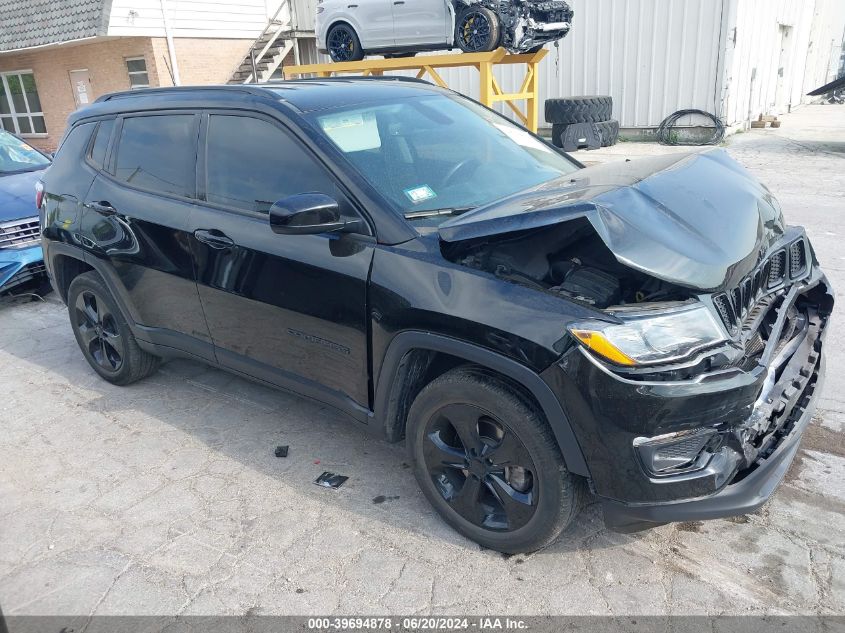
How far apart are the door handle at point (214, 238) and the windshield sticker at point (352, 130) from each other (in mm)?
759

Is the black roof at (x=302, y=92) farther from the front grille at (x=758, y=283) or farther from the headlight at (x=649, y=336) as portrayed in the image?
the front grille at (x=758, y=283)

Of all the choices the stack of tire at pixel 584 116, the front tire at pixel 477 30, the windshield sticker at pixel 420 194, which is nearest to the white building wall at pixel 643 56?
the stack of tire at pixel 584 116

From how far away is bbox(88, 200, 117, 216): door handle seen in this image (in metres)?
4.21

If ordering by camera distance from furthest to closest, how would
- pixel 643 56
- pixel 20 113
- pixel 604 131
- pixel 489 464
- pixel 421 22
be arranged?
pixel 20 113
pixel 643 56
pixel 604 131
pixel 421 22
pixel 489 464

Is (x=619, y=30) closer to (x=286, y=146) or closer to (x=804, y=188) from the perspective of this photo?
(x=804, y=188)

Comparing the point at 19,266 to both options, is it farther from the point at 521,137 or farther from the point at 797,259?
the point at 797,259

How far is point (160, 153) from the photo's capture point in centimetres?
398

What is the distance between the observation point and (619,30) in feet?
48.2

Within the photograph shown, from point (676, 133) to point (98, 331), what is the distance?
13121 mm

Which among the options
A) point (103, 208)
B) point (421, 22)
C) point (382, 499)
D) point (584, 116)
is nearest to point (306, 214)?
point (382, 499)

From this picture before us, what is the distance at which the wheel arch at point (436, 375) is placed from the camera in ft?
8.23

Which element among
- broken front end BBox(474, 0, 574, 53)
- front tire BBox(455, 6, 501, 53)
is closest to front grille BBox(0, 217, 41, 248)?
front tire BBox(455, 6, 501, 53)

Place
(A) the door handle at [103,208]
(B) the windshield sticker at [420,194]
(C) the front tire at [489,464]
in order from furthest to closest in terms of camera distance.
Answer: (A) the door handle at [103,208] → (B) the windshield sticker at [420,194] → (C) the front tire at [489,464]

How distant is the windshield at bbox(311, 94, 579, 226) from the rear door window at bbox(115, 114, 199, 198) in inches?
35.4
